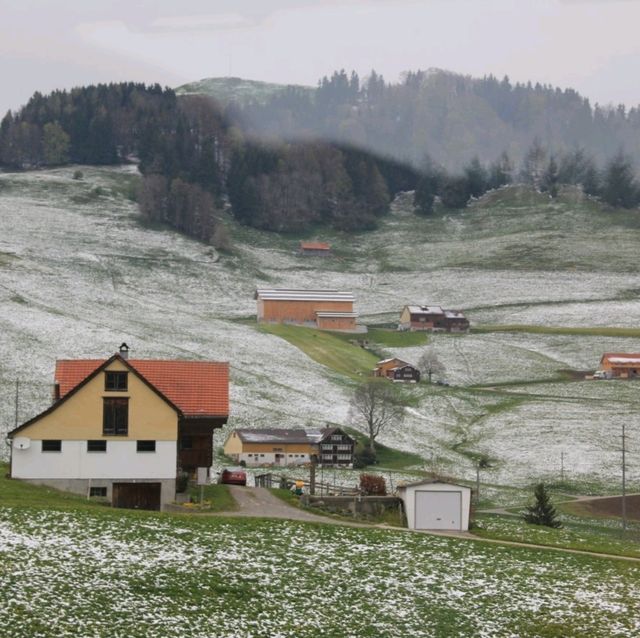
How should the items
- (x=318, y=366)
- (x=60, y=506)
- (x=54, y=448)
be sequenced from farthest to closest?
1. (x=318, y=366)
2. (x=54, y=448)
3. (x=60, y=506)

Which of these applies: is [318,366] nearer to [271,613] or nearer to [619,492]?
[619,492]

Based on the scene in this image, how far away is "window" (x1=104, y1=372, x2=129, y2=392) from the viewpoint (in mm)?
43125

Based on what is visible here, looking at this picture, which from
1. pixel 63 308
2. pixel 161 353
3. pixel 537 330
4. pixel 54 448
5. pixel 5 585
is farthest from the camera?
pixel 537 330

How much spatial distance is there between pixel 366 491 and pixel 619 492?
114 ft

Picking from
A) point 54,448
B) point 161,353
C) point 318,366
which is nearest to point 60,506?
point 54,448

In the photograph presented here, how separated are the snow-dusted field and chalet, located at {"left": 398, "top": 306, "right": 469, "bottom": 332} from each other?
386 ft

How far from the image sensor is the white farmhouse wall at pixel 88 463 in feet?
140

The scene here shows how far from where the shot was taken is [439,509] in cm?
3972

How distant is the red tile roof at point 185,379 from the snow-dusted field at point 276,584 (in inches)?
505

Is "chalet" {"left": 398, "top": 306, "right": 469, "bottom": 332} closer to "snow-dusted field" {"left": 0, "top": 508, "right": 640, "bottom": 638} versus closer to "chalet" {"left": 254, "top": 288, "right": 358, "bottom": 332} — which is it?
"chalet" {"left": 254, "top": 288, "right": 358, "bottom": 332}

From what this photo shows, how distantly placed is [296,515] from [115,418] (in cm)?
812

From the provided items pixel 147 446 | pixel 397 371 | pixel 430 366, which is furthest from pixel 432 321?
pixel 147 446

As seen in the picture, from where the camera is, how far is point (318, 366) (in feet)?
387

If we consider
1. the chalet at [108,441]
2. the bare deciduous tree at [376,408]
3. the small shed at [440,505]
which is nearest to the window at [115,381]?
the chalet at [108,441]
